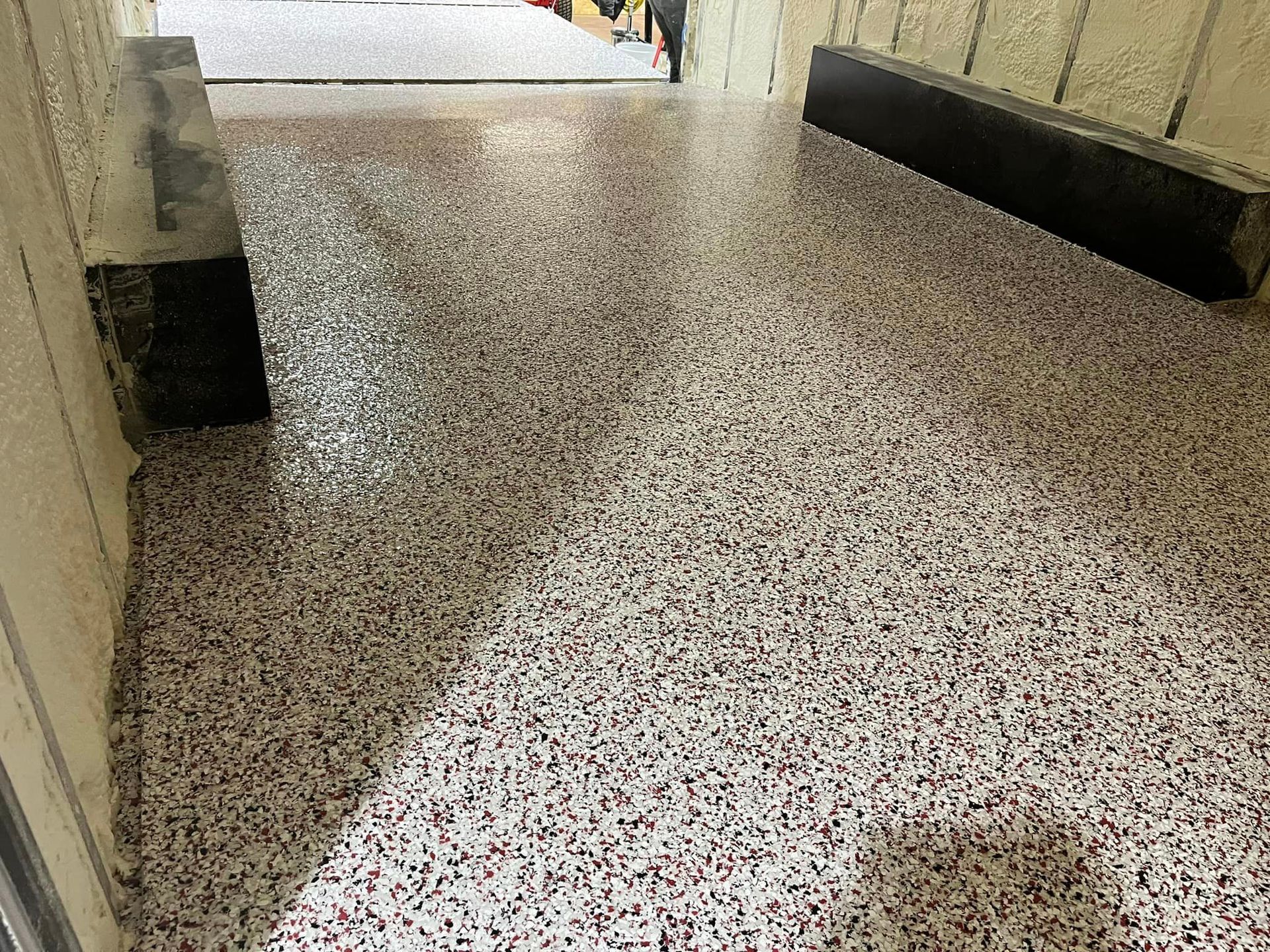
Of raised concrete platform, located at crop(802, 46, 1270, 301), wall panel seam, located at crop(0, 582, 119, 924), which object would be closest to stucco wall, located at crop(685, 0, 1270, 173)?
raised concrete platform, located at crop(802, 46, 1270, 301)

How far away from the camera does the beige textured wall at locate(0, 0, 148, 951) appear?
0.54 meters

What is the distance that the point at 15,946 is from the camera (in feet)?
1.51

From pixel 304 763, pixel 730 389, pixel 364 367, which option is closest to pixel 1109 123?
pixel 730 389

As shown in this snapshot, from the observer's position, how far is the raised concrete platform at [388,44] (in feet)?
11.7

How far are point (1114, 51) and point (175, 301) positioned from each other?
7.16ft

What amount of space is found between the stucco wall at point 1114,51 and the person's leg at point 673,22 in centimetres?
131

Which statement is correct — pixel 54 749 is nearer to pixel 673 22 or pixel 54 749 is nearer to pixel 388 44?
pixel 388 44

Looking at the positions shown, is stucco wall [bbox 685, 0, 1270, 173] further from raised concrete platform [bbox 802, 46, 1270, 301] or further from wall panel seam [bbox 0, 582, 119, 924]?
wall panel seam [bbox 0, 582, 119, 924]

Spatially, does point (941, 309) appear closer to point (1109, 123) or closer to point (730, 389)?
point (730, 389)

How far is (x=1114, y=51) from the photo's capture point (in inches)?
82.8

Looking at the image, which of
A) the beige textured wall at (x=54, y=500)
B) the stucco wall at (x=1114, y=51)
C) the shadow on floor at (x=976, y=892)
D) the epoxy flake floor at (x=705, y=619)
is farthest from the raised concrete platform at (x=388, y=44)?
the shadow on floor at (x=976, y=892)

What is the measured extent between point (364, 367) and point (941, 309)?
3.57ft

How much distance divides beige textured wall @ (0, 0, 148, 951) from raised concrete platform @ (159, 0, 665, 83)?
2665 millimetres

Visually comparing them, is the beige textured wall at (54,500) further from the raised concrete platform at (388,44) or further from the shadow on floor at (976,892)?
the raised concrete platform at (388,44)
